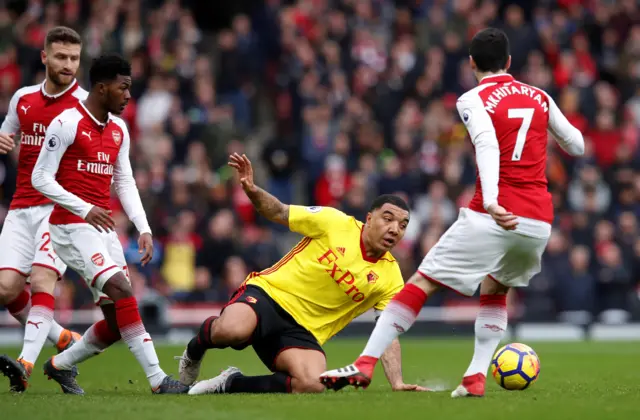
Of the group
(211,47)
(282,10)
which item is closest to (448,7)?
(282,10)

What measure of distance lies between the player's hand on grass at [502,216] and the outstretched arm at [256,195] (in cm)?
183

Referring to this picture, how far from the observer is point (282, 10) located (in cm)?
2117

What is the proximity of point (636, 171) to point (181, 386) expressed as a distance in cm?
1223

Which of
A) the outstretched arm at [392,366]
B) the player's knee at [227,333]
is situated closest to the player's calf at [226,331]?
the player's knee at [227,333]

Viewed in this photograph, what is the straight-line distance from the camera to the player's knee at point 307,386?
8.67 metres

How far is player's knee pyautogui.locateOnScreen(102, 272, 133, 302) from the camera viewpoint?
873cm

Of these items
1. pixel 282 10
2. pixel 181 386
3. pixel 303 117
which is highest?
pixel 282 10

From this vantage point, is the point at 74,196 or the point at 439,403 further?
the point at 74,196

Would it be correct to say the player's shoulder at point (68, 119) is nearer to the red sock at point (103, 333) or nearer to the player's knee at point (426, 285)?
the red sock at point (103, 333)

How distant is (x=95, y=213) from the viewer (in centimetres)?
852

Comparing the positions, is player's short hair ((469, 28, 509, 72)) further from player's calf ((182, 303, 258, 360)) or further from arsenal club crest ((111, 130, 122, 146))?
arsenal club crest ((111, 130, 122, 146))

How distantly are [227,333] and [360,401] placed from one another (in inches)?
55.1

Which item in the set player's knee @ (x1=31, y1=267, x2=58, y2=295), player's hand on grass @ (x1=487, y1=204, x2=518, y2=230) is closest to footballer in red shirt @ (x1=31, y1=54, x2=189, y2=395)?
player's knee @ (x1=31, y1=267, x2=58, y2=295)

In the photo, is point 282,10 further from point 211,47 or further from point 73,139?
point 73,139
